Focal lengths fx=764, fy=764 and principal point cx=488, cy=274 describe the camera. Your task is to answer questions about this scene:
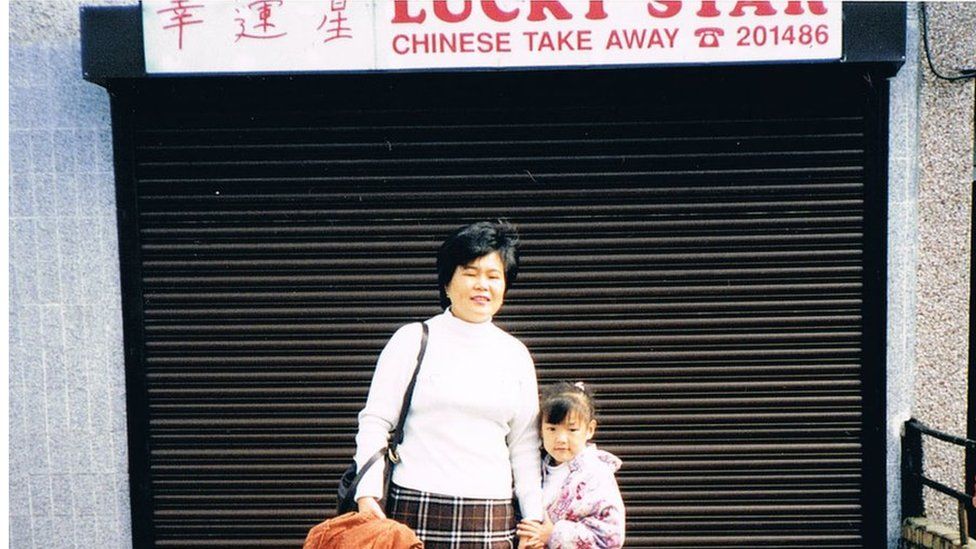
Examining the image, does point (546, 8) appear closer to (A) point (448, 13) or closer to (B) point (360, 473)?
(A) point (448, 13)

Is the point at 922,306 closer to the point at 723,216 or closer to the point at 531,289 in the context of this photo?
the point at 723,216

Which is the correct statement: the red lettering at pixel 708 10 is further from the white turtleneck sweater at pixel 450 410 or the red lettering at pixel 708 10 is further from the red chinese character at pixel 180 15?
the red chinese character at pixel 180 15

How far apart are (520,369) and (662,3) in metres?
2.07

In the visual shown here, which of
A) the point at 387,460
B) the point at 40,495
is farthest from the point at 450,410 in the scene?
the point at 40,495

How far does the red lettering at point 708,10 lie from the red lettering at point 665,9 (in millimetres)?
109

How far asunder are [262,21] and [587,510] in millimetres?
2732

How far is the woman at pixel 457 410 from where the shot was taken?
2.48 m

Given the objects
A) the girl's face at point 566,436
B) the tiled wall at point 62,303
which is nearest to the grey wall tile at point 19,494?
the tiled wall at point 62,303

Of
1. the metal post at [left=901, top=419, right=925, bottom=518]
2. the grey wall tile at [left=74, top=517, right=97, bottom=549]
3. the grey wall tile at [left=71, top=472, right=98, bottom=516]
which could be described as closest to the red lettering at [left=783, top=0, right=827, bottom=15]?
the metal post at [left=901, top=419, right=925, bottom=518]

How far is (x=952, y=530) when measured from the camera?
390 cm

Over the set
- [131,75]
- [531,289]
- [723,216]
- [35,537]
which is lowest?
[35,537]

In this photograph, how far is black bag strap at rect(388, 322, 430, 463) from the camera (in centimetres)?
250

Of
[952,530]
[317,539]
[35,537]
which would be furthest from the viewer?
[35,537]

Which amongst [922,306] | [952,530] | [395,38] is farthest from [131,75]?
[952,530]
